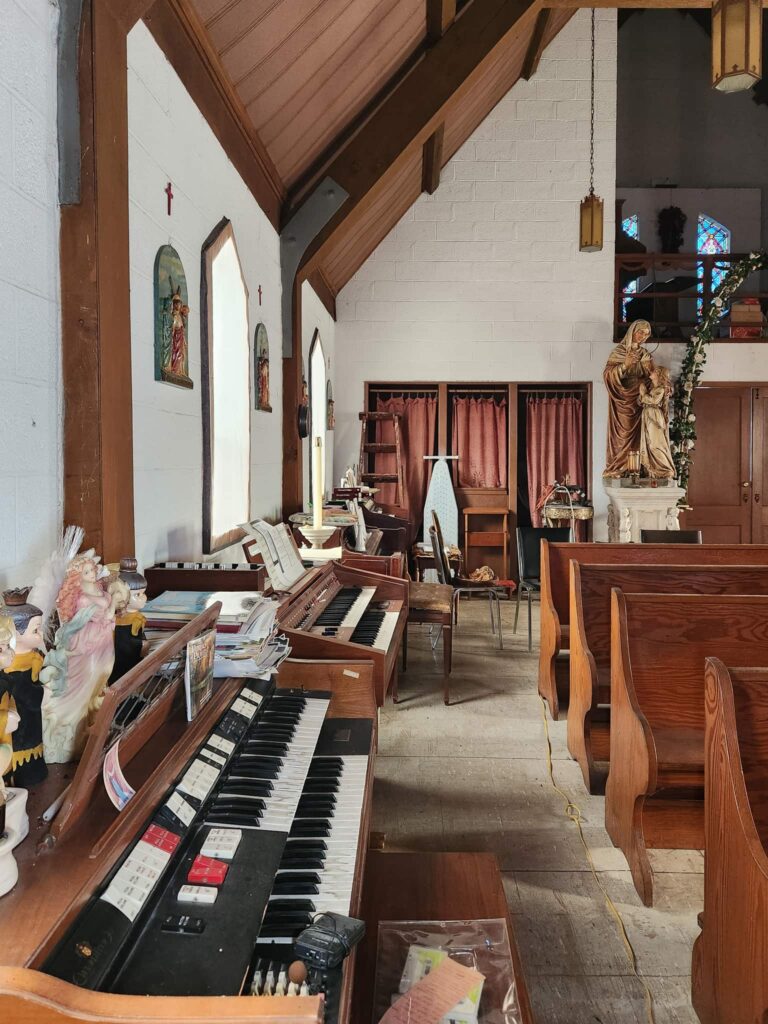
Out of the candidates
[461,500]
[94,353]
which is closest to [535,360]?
[461,500]

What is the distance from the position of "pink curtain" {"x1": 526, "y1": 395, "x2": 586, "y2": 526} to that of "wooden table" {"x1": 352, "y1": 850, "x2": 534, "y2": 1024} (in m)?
6.02

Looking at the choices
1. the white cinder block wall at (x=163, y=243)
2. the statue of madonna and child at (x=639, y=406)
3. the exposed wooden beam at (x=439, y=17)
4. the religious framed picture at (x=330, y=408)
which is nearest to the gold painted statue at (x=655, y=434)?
the statue of madonna and child at (x=639, y=406)

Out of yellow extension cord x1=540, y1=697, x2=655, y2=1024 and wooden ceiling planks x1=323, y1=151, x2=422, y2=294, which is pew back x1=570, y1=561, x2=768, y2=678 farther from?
wooden ceiling planks x1=323, y1=151, x2=422, y2=294

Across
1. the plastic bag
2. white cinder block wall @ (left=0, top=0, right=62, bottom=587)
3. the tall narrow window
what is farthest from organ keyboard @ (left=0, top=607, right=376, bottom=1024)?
the tall narrow window

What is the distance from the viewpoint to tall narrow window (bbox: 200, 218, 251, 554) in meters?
2.97

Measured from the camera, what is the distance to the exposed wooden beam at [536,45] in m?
A: 6.59

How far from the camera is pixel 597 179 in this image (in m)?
7.57

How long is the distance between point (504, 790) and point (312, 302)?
13.2ft

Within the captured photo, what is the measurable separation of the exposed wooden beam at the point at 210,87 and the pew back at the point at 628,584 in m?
2.16

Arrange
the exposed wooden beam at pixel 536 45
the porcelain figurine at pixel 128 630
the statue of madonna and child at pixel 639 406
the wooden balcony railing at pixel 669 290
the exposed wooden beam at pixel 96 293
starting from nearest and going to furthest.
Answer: the porcelain figurine at pixel 128 630, the exposed wooden beam at pixel 96 293, the exposed wooden beam at pixel 536 45, the statue of madonna and child at pixel 639 406, the wooden balcony railing at pixel 669 290

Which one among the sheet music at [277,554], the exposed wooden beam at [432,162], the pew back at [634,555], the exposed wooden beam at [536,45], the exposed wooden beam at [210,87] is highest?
the exposed wooden beam at [536,45]

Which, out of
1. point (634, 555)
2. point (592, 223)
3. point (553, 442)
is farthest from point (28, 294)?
point (553, 442)

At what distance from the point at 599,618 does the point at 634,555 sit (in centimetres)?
107

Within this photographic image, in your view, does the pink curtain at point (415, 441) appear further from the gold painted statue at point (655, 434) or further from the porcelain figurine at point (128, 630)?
the porcelain figurine at point (128, 630)
